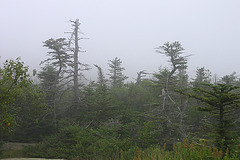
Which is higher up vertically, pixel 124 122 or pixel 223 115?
pixel 223 115

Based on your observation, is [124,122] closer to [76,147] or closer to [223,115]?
[76,147]

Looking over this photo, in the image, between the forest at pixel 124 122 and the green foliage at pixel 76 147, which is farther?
the green foliage at pixel 76 147

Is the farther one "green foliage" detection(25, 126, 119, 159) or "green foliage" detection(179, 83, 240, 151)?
"green foliage" detection(25, 126, 119, 159)

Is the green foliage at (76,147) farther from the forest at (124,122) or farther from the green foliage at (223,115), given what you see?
the green foliage at (223,115)

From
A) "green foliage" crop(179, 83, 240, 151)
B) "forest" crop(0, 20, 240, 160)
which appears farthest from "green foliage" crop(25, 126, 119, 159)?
"green foliage" crop(179, 83, 240, 151)

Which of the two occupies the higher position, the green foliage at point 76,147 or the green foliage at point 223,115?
the green foliage at point 223,115

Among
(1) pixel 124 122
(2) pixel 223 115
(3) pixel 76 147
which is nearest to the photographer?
(2) pixel 223 115

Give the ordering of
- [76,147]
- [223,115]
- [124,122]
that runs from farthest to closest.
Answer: [124,122]
[76,147]
[223,115]

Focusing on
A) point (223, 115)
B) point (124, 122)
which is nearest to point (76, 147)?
point (124, 122)

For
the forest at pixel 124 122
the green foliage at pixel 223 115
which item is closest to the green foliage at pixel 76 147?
the forest at pixel 124 122

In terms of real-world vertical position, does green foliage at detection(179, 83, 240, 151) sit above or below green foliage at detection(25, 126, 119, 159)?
above

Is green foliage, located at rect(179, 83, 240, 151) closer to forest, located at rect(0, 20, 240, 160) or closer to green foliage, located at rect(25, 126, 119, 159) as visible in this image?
forest, located at rect(0, 20, 240, 160)

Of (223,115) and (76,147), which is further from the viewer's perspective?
(76,147)

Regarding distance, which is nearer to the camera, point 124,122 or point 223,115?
point 223,115
